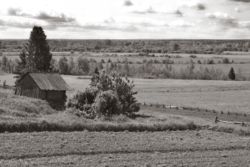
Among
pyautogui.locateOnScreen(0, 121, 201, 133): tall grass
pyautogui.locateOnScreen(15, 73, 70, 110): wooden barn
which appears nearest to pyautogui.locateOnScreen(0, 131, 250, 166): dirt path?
pyautogui.locateOnScreen(0, 121, 201, 133): tall grass

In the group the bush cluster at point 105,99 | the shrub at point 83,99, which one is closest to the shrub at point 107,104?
the bush cluster at point 105,99

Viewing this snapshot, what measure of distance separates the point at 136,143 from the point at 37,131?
8170mm

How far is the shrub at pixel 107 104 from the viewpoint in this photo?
5191 cm

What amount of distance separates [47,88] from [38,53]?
26691 mm

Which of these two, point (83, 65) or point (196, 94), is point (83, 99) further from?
point (83, 65)

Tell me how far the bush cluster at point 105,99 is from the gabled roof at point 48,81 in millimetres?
5587

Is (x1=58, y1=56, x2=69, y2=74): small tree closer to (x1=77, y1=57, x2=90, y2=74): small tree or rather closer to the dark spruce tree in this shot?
(x1=77, y1=57, x2=90, y2=74): small tree

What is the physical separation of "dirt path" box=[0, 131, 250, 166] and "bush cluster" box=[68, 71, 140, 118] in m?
13.7

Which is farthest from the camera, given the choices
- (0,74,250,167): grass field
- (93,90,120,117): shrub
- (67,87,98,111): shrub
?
(67,87,98,111): shrub

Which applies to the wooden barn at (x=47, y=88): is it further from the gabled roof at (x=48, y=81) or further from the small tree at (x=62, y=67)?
the small tree at (x=62, y=67)

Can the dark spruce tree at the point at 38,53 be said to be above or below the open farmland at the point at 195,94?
above

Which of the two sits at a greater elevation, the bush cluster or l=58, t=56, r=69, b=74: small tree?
l=58, t=56, r=69, b=74: small tree

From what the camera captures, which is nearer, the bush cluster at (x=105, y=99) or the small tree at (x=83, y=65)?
the bush cluster at (x=105, y=99)

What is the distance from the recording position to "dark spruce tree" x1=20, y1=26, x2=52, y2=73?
279 ft
